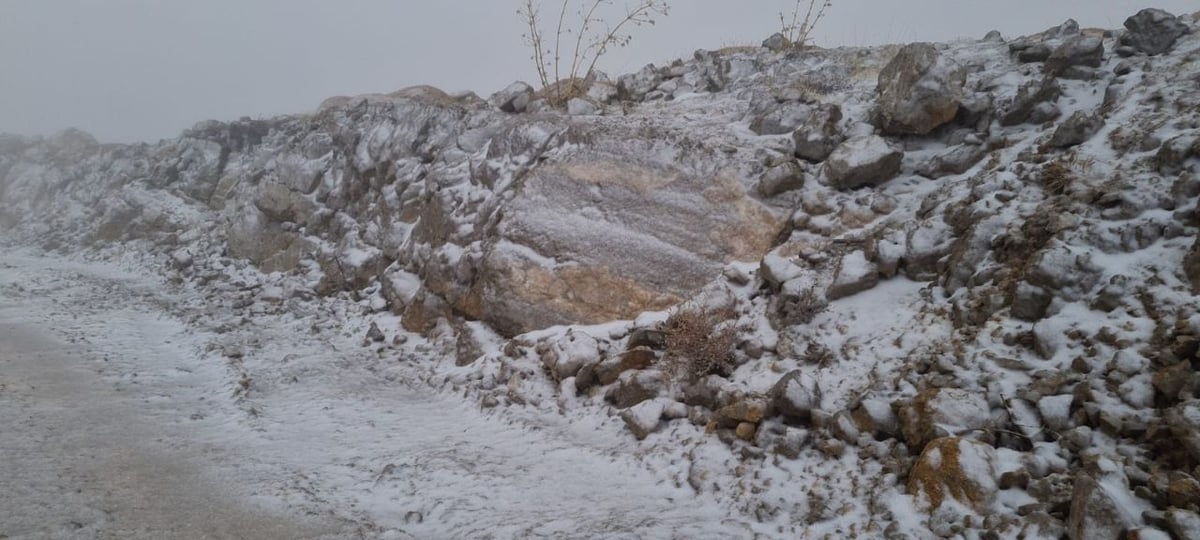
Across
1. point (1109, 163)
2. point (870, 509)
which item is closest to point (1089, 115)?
point (1109, 163)

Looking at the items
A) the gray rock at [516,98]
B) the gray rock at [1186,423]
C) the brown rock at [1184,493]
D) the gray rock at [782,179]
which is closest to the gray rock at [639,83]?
the gray rock at [516,98]

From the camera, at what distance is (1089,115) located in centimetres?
549

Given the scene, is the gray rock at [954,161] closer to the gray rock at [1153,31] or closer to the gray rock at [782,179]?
the gray rock at [782,179]

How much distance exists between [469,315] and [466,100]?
28.6ft

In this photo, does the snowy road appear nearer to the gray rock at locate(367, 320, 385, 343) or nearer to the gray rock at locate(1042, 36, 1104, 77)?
the gray rock at locate(367, 320, 385, 343)

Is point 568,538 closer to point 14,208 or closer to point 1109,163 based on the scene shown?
point 1109,163

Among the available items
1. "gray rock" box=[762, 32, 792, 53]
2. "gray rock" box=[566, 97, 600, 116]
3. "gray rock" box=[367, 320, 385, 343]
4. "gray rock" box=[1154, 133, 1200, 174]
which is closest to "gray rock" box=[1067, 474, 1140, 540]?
"gray rock" box=[1154, 133, 1200, 174]

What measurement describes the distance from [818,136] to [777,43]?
501cm

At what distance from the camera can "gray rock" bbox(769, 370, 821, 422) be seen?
4289mm

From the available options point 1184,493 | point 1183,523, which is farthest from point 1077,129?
point 1183,523

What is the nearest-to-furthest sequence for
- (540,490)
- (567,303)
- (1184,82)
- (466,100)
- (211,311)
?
(540,490) < (1184,82) < (567,303) < (211,311) < (466,100)

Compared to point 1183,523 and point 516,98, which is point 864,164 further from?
point 516,98

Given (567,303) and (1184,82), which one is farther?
(567,303)

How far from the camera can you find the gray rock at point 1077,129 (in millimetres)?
5238
